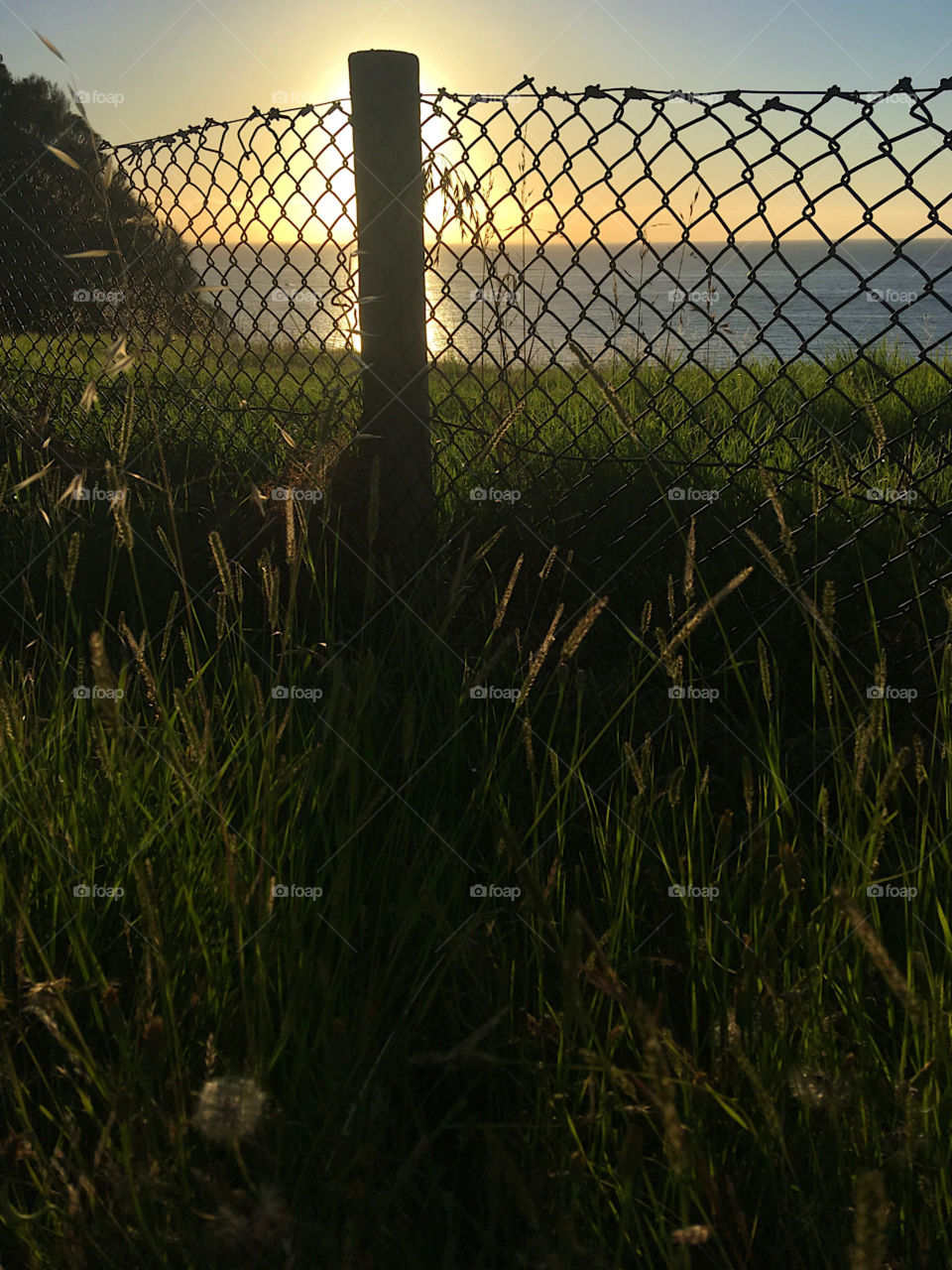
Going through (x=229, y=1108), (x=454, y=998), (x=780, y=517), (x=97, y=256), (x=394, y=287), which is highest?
(x=97, y=256)

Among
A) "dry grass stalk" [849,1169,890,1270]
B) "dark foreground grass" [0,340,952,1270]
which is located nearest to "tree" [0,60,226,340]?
"dark foreground grass" [0,340,952,1270]

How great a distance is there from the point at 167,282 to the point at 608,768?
277cm

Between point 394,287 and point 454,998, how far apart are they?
1918 mm

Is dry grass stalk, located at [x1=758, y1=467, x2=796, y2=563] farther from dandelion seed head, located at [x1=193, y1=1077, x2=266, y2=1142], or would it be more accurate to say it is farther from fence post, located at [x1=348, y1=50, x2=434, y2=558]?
fence post, located at [x1=348, y1=50, x2=434, y2=558]

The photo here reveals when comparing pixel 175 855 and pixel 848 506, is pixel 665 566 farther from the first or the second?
pixel 175 855

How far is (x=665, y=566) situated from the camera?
2.52 meters

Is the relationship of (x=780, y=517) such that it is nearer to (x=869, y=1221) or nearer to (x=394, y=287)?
(x=869, y=1221)

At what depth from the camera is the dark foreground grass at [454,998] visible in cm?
93

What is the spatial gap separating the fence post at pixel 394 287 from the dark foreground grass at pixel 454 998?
851 millimetres

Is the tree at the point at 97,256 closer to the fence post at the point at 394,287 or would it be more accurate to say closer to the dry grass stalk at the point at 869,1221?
the fence post at the point at 394,287

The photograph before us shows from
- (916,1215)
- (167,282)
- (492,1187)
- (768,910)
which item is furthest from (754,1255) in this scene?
(167,282)

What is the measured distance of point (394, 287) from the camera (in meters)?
2.57

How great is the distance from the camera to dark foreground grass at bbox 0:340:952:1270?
36.4 inches

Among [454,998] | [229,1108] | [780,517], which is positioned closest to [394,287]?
[780,517]
